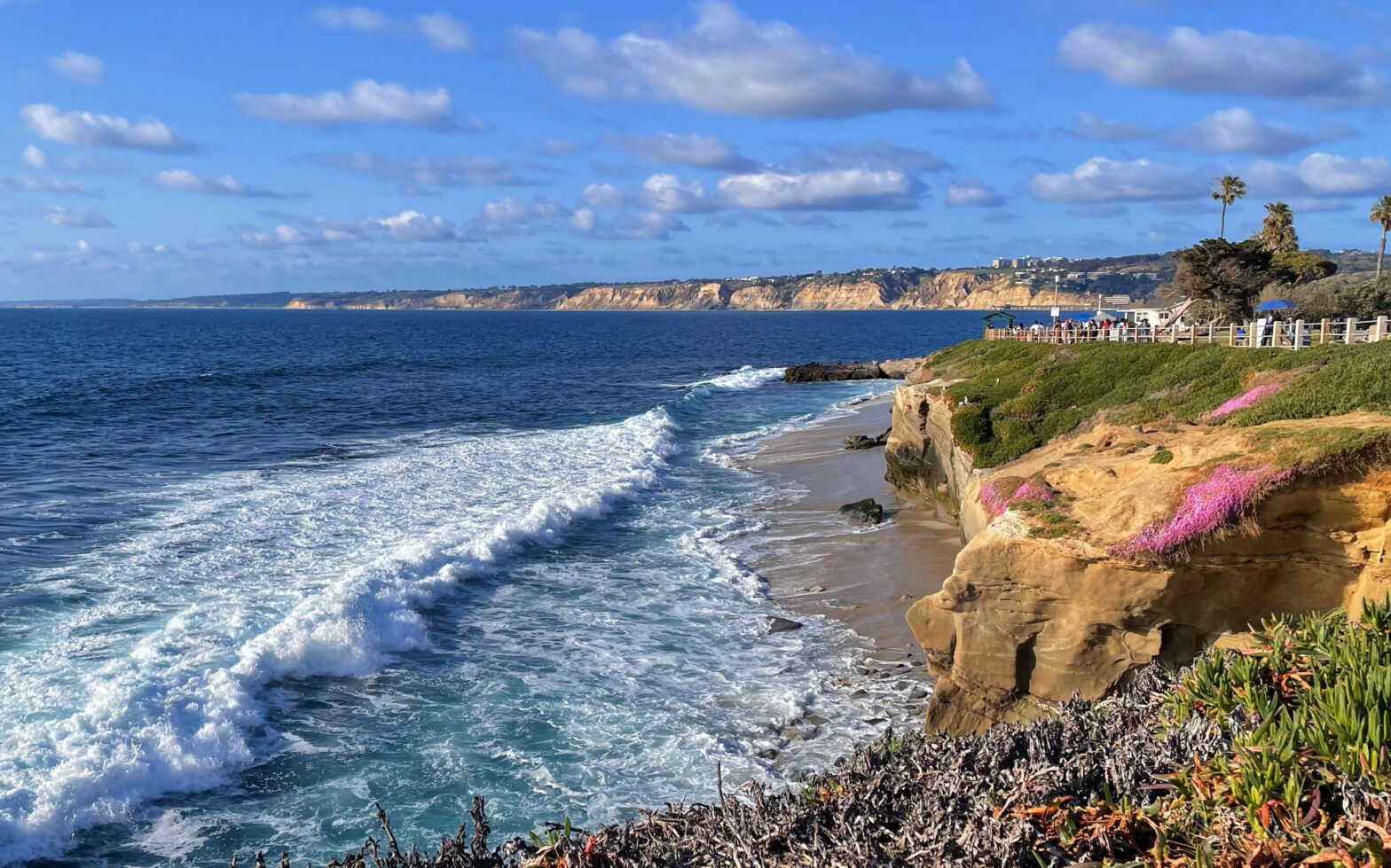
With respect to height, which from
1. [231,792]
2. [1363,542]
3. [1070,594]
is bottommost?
[231,792]

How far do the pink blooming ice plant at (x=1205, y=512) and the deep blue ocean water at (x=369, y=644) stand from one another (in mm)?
4180

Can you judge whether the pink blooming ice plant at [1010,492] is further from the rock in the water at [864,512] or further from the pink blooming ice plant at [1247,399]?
the rock in the water at [864,512]

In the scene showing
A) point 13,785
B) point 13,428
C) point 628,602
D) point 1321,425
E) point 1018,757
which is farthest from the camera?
point 13,428

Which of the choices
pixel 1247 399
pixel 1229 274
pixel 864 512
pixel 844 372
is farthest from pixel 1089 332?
pixel 844 372

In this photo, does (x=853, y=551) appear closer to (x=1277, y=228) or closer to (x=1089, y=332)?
(x=1089, y=332)

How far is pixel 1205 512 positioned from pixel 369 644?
12.2 meters

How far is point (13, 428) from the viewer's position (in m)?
39.2

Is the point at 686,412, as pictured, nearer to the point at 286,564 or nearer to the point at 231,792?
the point at 286,564

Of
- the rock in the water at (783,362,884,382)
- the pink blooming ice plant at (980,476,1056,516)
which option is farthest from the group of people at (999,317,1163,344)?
the rock in the water at (783,362,884,382)

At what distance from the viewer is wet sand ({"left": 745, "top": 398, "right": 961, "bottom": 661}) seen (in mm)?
17234

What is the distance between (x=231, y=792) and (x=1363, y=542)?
1345 cm

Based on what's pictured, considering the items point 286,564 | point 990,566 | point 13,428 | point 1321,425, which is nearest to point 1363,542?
point 1321,425

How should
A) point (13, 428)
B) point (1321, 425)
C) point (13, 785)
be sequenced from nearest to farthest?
point (13, 785) < point (1321, 425) < point (13, 428)

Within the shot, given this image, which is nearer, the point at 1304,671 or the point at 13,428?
the point at 1304,671
